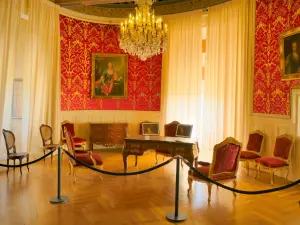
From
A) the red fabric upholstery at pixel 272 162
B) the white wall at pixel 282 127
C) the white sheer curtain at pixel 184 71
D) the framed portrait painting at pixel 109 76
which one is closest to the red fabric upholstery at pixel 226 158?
the red fabric upholstery at pixel 272 162

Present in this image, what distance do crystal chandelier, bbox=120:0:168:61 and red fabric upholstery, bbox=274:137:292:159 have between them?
347cm

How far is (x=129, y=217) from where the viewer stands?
161 inches

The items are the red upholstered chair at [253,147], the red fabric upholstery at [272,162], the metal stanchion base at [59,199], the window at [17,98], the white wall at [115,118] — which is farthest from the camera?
the white wall at [115,118]

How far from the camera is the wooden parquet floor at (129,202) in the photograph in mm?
4023

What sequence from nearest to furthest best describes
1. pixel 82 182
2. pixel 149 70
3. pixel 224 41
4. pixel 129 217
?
pixel 129 217 < pixel 82 182 < pixel 224 41 < pixel 149 70

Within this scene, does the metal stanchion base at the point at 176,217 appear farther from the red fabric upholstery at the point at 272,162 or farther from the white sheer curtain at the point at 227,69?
the white sheer curtain at the point at 227,69

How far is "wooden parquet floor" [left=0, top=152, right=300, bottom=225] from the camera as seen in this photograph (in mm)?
4023

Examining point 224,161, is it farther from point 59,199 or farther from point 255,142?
point 59,199

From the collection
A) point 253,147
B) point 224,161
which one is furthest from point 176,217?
point 253,147

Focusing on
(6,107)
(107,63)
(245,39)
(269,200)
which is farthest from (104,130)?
(269,200)

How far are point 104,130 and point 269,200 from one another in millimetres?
5736

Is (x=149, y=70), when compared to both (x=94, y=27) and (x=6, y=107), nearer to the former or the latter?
(x=94, y=27)

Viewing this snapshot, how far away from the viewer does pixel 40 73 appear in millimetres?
8211

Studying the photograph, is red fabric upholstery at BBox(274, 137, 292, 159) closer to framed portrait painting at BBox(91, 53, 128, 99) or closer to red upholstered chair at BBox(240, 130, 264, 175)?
red upholstered chair at BBox(240, 130, 264, 175)
